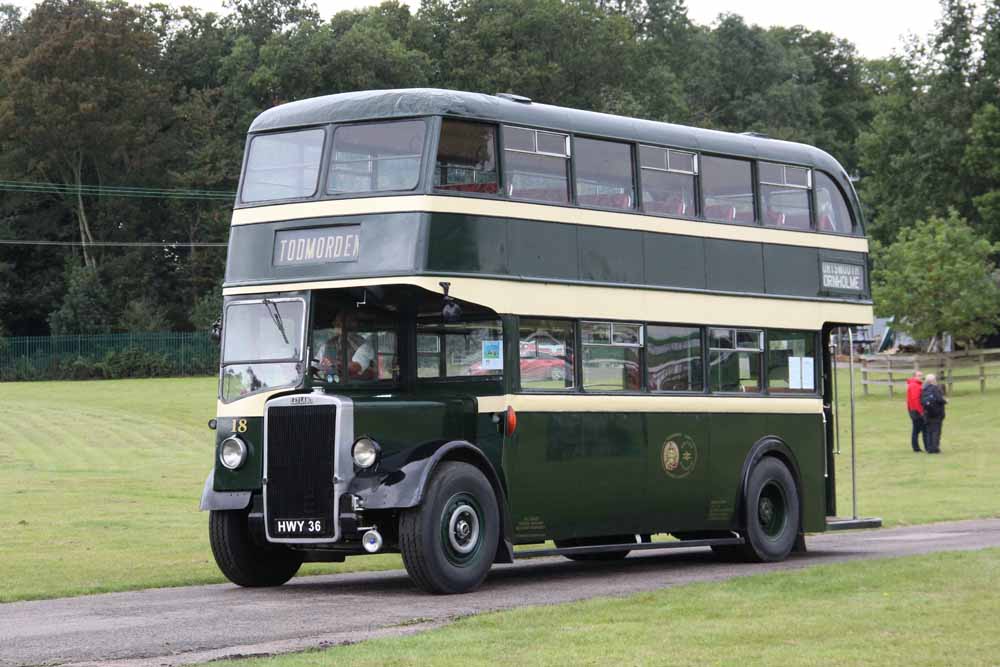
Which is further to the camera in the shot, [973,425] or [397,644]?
[973,425]

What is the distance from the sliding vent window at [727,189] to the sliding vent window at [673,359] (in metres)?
1.44

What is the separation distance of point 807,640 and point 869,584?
3.94 m

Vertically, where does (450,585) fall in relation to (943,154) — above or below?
below

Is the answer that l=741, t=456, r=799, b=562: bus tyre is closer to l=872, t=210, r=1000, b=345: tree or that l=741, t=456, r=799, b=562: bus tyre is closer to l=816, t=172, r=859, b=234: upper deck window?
l=816, t=172, r=859, b=234: upper deck window

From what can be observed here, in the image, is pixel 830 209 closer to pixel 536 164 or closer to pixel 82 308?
pixel 536 164

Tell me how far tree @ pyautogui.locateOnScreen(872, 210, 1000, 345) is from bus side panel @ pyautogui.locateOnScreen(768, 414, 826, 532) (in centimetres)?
4197

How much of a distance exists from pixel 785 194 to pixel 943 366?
39881 mm

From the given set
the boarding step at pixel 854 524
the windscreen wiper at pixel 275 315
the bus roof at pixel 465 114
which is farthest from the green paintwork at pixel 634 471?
the bus roof at pixel 465 114

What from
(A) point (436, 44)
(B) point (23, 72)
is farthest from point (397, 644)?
(A) point (436, 44)

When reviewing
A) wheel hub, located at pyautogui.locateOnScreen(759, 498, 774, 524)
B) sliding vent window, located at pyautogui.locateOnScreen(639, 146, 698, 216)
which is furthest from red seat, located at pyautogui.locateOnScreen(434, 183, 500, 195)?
wheel hub, located at pyautogui.locateOnScreen(759, 498, 774, 524)

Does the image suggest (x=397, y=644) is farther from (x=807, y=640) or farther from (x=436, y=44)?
(x=436, y=44)

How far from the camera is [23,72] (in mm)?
78000

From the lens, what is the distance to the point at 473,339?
16766 millimetres

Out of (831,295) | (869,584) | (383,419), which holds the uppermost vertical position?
(831,295)
